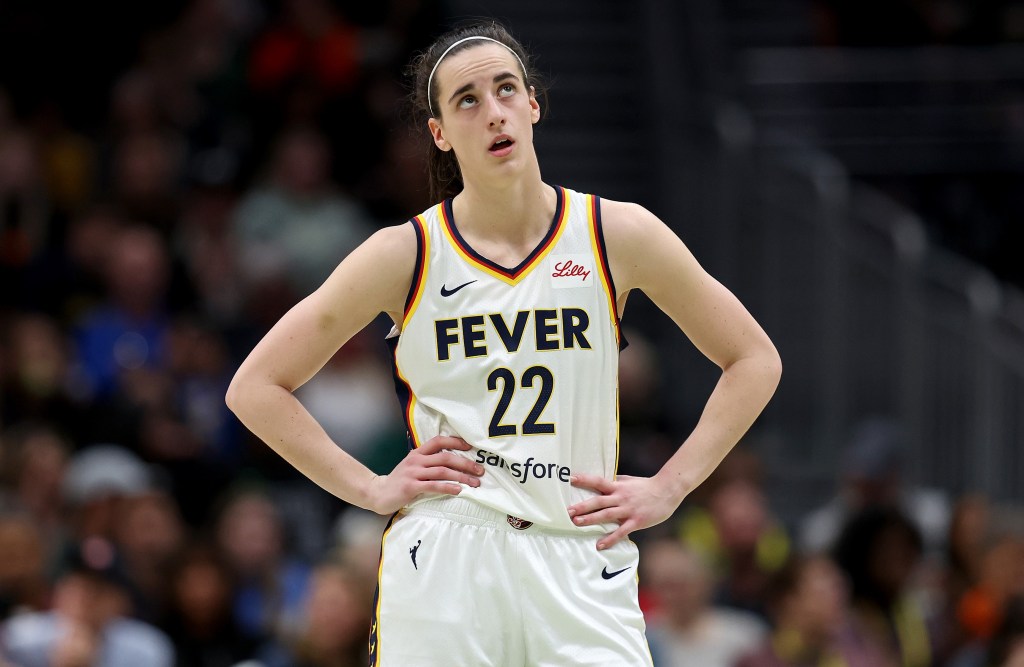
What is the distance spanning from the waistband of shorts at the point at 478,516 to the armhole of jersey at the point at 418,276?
0.53m

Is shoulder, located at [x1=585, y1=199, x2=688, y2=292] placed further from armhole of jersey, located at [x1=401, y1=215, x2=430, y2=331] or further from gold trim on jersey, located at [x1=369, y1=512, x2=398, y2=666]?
gold trim on jersey, located at [x1=369, y1=512, x2=398, y2=666]

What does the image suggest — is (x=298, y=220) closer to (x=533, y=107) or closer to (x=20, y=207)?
(x=20, y=207)

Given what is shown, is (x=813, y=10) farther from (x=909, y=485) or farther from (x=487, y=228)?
(x=487, y=228)

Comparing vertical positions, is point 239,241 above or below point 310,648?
above

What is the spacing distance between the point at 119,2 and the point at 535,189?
9620 millimetres

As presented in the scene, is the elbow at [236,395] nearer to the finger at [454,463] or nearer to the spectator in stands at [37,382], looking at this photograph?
the finger at [454,463]

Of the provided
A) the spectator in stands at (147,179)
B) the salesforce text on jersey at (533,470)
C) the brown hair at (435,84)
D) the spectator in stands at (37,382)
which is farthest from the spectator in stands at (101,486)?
the salesforce text on jersey at (533,470)

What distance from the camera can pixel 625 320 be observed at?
13141mm

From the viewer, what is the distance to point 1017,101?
13.9 m

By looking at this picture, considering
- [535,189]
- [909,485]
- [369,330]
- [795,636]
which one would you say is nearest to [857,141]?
[909,485]

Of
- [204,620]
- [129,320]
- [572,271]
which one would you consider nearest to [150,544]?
[204,620]

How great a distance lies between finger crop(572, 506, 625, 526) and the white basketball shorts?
6 centimetres

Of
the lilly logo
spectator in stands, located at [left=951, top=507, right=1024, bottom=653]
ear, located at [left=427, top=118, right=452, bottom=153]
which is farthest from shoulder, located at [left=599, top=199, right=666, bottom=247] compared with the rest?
spectator in stands, located at [left=951, top=507, right=1024, bottom=653]

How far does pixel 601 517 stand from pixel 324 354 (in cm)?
95
